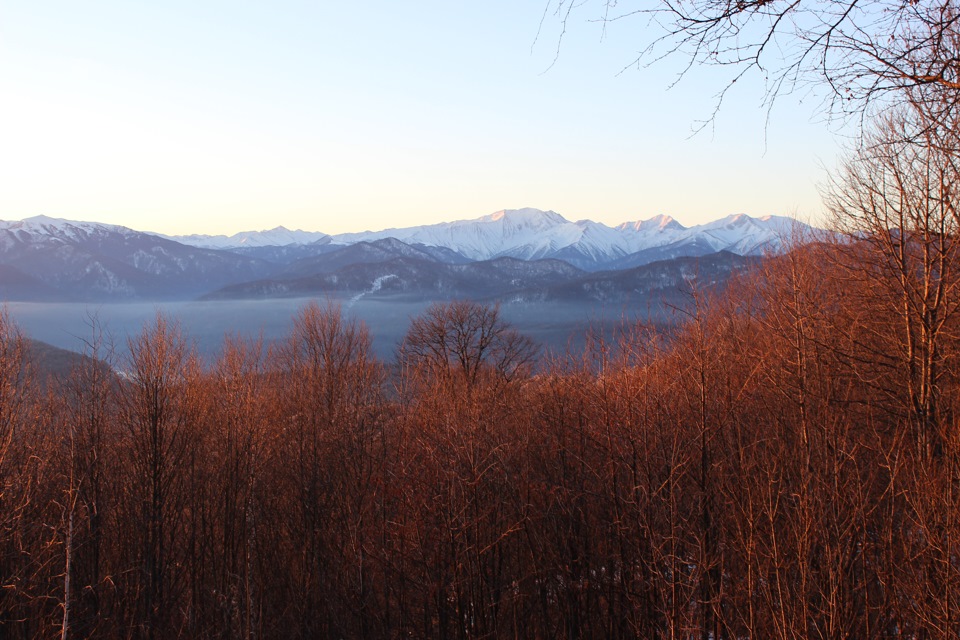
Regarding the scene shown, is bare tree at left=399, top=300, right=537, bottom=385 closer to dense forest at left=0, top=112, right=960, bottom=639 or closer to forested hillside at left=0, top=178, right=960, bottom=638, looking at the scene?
dense forest at left=0, top=112, right=960, bottom=639

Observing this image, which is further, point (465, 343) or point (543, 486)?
point (465, 343)

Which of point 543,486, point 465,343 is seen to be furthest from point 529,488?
point 465,343

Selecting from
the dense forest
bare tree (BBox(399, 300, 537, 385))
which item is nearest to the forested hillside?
the dense forest

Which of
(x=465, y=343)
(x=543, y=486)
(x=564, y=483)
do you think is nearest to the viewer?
(x=564, y=483)

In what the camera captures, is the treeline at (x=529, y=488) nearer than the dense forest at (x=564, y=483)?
No

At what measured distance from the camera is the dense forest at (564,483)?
8.54 meters

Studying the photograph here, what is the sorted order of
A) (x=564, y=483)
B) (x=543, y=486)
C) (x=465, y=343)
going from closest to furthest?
(x=564, y=483)
(x=543, y=486)
(x=465, y=343)

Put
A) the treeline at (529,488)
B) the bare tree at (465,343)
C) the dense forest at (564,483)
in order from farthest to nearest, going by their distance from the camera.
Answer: the bare tree at (465,343) < the treeline at (529,488) < the dense forest at (564,483)

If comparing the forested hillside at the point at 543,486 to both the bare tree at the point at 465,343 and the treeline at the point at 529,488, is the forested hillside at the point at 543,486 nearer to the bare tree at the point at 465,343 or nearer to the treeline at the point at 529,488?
the treeline at the point at 529,488

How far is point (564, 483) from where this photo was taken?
14484 mm

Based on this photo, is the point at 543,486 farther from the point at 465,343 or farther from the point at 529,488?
the point at 465,343

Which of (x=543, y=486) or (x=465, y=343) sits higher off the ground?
(x=465, y=343)

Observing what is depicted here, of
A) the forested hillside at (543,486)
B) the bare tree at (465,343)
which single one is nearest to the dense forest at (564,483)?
the forested hillside at (543,486)

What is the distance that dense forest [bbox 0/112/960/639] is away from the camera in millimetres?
8539
